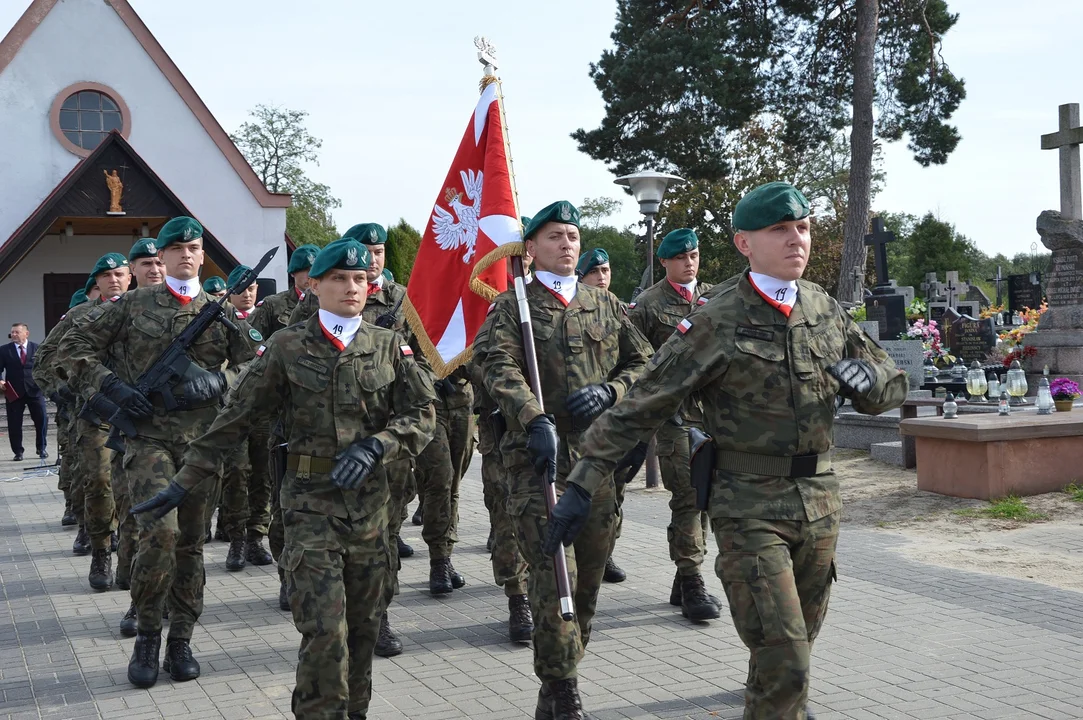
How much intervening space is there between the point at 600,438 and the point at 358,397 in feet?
4.07

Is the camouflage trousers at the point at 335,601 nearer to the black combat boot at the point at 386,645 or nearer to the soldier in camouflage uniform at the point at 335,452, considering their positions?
the soldier in camouflage uniform at the point at 335,452

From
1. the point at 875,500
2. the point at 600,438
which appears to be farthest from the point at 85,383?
the point at 875,500

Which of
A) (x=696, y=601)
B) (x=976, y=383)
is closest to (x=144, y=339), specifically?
(x=696, y=601)

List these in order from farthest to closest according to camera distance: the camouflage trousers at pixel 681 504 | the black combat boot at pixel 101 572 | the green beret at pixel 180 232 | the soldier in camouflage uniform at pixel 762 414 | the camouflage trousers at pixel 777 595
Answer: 1. the black combat boot at pixel 101 572
2. the camouflage trousers at pixel 681 504
3. the green beret at pixel 180 232
4. the soldier in camouflage uniform at pixel 762 414
5. the camouflage trousers at pixel 777 595

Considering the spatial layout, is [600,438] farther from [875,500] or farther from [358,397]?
[875,500]

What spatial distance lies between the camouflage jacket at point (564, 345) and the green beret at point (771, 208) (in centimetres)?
146

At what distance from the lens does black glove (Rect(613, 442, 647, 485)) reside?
473 centimetres

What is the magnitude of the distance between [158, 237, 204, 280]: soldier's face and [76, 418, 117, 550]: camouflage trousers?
8.66 feet

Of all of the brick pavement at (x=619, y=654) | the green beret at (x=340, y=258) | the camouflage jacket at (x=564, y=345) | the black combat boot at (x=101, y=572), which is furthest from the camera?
the black combat boot at (x=101, y=572)

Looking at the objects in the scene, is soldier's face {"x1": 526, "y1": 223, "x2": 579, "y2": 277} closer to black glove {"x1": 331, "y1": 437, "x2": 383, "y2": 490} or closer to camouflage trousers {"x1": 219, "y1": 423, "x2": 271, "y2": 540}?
black glove {"x1": 331, "y1": 437, "x2": 383, "y2": 490}

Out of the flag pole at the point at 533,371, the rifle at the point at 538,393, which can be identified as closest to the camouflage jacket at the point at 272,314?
the flag pole at the point at 533,371

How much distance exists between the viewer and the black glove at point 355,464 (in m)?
4.30

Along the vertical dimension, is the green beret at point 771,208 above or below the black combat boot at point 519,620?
above

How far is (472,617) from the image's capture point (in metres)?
7.01
